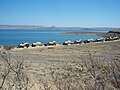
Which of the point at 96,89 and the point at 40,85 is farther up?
the point at 96,89

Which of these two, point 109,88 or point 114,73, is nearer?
point 114,73

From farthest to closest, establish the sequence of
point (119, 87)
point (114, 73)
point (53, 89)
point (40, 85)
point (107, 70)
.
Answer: point (40, 85)
point (53, 89)
point (107, 70)
point (114, 73)
point (119, 87)

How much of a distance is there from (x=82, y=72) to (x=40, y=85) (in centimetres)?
389

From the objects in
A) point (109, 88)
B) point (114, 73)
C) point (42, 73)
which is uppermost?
point (114, 73)

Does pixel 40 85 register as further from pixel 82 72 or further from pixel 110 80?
pixel 110 80

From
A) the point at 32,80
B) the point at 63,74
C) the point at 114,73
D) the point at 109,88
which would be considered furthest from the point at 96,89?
the point at 63,74

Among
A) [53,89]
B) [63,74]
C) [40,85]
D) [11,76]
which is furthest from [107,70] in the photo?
[63,74]

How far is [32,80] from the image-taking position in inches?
466

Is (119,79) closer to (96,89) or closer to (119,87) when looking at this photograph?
(119,87)

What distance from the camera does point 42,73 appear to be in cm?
1409

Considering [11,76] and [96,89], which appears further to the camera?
[11,76]

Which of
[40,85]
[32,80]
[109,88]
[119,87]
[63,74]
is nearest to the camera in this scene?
[119,87]

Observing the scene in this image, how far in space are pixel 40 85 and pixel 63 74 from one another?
9.68 feet

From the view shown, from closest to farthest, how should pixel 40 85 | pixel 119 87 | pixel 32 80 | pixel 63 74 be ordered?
pixel 119 87 < pixel 40 85 < pixel 32 80 < pixel 63 74
